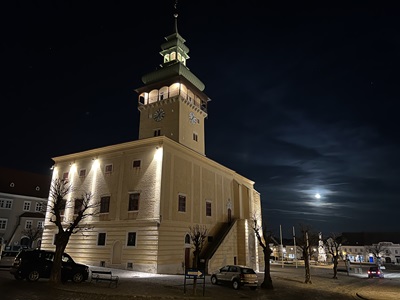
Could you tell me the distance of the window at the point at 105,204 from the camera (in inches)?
1157

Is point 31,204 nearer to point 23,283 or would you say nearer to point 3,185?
point 3,185

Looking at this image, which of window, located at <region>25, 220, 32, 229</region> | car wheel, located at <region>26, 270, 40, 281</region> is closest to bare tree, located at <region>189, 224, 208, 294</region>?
car wheel, located at <region>26, 270, 40, 281</region>

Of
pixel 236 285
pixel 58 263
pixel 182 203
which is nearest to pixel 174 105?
pixel 182 203

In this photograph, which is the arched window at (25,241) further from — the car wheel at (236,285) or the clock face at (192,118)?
the car wheel at (236,285)

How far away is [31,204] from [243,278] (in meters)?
45.8

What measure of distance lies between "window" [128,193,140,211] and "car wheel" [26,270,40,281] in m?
10.6

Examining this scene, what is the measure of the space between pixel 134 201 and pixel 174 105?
1484 centimetres

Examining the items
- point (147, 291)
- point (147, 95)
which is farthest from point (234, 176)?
point (147, 291)

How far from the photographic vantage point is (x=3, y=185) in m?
49.7

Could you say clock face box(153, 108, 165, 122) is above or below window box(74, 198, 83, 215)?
above

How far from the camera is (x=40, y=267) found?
1817 centimetres

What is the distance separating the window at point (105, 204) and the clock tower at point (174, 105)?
11.1 metres

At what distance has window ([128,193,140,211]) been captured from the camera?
91.1ft

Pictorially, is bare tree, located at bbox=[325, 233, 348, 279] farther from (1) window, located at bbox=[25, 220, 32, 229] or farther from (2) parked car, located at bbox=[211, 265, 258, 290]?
(1) window, located at bbox=[25, 220, 32, 229]
